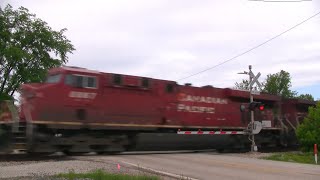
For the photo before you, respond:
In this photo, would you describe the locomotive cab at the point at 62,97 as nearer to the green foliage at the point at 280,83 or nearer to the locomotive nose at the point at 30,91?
the locomotive nose at the point at 30,91

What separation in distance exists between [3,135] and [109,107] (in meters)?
5.36

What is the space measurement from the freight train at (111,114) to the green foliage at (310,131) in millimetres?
2402

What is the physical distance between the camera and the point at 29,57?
156ft

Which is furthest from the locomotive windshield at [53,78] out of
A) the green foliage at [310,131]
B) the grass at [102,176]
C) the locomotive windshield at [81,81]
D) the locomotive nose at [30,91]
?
the green foliage at [310,131]

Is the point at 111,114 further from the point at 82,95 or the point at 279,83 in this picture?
the point at 279,83

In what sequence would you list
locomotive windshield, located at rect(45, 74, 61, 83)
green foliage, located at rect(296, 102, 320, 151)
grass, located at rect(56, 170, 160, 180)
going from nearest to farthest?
grass, located at rect(56, 170, 160, 180) < locomotive windshield, located at rect(45, 74, 61, 83) < green foliage, located at rect(296, 102, 320, 151)

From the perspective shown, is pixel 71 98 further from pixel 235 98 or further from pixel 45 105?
pixel 235 98

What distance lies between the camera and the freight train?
19.0m

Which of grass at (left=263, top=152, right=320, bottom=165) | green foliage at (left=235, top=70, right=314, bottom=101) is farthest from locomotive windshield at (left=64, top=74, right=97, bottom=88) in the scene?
green foliage at (left=235, top=70, right=314, bottom=101)

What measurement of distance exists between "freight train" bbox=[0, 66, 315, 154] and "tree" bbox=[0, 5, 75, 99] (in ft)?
84.9

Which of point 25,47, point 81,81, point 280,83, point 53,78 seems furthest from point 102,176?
point 280,83

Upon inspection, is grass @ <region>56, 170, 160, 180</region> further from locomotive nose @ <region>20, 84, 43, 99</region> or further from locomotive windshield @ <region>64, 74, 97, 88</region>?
locomotive windshield @ <region>64, 74, 97, 88</region>

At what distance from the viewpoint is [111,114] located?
2147cm

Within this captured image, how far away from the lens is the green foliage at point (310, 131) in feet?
90.9
